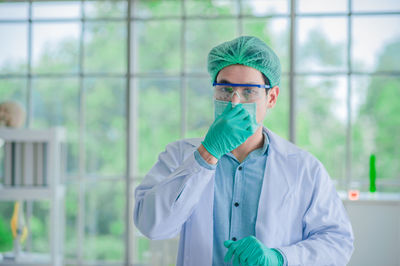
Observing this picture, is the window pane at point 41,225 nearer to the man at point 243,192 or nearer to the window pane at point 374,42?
the window pane at point 374,42

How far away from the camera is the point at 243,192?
1447mm

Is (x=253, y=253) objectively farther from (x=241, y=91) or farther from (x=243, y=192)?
(x=241, y=91)

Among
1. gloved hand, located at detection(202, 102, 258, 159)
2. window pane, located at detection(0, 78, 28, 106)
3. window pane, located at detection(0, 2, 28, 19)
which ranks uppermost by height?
window pane, located at detection(0, 2, 28, 19)

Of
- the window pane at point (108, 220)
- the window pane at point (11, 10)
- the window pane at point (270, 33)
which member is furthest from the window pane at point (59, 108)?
the window pane at point (270, 33)

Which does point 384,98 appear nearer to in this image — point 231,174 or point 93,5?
point 93,5

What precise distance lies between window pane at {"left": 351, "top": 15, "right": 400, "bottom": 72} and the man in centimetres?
458

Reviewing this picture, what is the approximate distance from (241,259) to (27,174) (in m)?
2.20

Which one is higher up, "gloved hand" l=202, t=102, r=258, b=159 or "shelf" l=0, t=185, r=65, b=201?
"gloved hand" l=202, t=102, r=258, b=159

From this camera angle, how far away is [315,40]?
8.45 metres

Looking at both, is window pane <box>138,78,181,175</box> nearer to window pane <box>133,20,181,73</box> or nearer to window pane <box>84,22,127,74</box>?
window pane <box>133,20,181,73</box>

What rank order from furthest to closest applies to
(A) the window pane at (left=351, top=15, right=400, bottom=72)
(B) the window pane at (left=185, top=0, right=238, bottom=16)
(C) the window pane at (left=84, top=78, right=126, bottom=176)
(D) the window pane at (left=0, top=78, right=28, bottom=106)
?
(C) the window pane at (left=84, top=78, right=126, bottom=176) → (B) the window pane at (left=185, top=0, right=238, bottom=16) → (D) the window pane at (left=0, top=78, right=28, bottom=106) → (A) the window pane at (left=351, top=15, right=400, bottom=72)

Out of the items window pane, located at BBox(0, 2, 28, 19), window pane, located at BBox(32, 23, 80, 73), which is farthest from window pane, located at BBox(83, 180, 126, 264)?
window pane, located at BBox(0, 2, 28, 19)

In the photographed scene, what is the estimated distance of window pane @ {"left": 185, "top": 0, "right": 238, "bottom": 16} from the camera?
716 cm

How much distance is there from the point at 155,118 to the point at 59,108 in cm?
187
